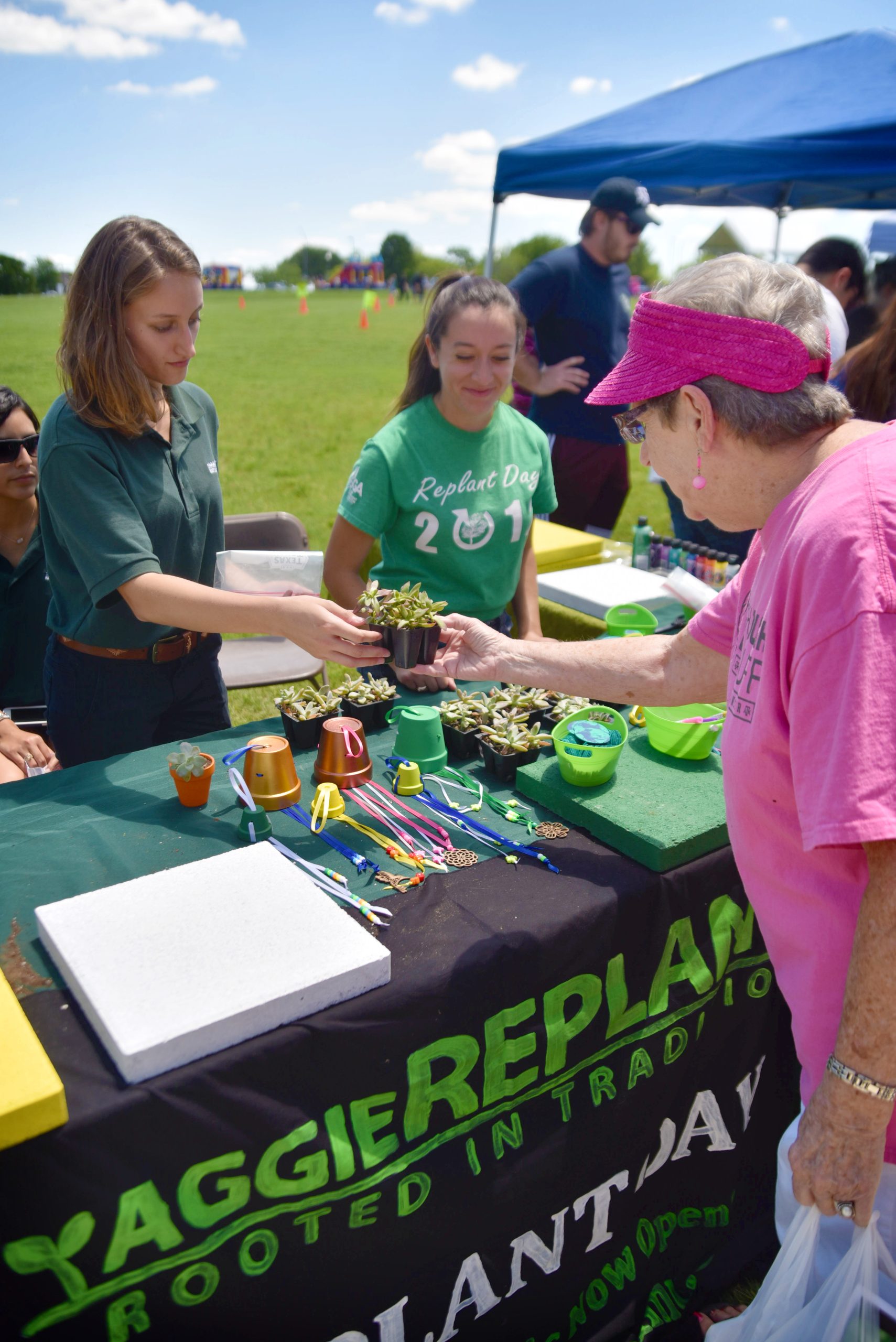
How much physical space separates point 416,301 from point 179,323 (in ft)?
184

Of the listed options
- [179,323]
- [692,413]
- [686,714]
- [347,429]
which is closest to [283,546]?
[179,323]

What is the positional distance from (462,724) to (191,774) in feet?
2.01

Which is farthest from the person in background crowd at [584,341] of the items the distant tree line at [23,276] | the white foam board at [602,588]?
the distant tree line at [23,276]

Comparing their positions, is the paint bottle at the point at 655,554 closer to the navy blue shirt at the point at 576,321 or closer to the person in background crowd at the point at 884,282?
the navy blue shirt at the point at 576,321

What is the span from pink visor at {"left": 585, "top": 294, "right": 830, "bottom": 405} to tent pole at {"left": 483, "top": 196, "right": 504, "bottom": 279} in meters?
5.85

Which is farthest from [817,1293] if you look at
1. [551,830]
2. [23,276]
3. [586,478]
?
[23,276]

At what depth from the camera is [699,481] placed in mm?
1245

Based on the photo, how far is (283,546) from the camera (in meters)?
3.92

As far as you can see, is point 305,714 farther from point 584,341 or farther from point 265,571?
point 584,341

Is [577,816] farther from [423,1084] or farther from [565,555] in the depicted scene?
[565,555]

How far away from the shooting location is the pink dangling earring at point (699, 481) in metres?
1.24

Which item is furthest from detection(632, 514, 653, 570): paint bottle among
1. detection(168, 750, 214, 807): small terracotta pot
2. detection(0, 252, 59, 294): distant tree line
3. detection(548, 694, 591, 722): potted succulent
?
detection(0, 252, 59, 294): distant tree line

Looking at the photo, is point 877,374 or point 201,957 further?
point 877,374

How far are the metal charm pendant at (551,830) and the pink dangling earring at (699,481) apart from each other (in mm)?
741
